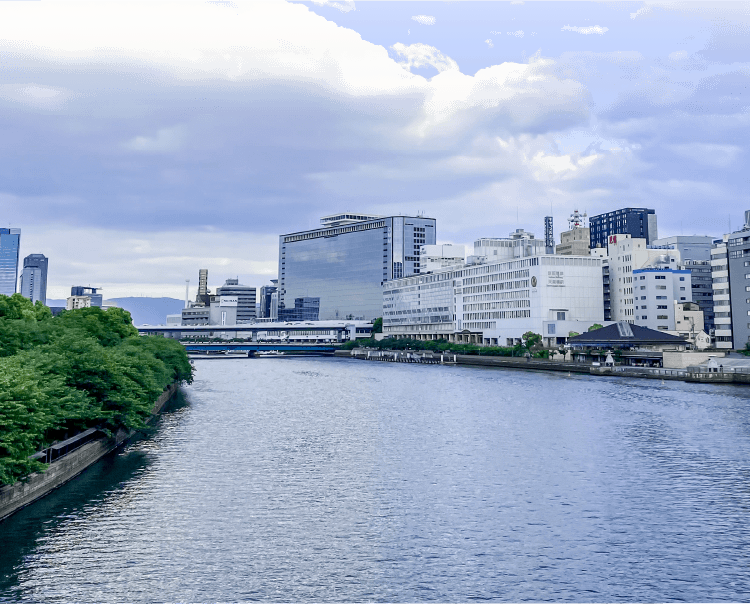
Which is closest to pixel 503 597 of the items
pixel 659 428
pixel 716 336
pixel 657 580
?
pixel 657 580

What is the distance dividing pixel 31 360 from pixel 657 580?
1367 inches

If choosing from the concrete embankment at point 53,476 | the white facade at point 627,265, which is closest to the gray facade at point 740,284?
the white facade at point 627,265

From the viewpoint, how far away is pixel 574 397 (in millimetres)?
88062

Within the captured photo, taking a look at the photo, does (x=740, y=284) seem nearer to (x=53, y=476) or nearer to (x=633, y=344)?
(x=633, y=344)

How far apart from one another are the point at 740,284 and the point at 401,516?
124 metres

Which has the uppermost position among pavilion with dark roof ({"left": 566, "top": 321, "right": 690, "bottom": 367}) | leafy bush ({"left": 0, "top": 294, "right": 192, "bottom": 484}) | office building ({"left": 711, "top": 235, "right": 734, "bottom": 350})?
office building ({"left": 711, "top": 235, "right": 734, "bottom": 350})

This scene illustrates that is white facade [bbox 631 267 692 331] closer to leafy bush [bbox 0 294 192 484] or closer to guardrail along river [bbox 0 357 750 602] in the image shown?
guardrail along river [bbox 0 357 750 602]

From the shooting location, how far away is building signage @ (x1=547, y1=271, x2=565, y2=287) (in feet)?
566

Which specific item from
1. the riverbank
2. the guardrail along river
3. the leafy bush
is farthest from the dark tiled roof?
the leafy bush

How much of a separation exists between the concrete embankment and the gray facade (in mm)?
121846

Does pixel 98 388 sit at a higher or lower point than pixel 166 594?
higher

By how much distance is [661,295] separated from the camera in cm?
16225

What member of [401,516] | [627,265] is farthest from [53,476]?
[627,265]

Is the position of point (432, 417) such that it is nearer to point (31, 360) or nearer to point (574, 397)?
point (574, 397)
